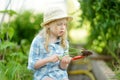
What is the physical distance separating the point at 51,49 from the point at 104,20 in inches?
68.7

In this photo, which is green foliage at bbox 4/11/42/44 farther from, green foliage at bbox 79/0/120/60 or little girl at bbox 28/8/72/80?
little girl at bbox 28/8/72/80

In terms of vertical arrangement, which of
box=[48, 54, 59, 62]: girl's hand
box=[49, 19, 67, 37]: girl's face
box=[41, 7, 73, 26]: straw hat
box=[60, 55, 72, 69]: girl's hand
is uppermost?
box=[41, 7, 73, 26]: straw hat

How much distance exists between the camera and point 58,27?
175 inches

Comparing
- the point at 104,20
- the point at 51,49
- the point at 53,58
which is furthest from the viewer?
the point at 104,20

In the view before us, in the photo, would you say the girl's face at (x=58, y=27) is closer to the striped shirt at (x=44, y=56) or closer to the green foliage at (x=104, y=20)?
the striped shirt at (x=44, y=56)

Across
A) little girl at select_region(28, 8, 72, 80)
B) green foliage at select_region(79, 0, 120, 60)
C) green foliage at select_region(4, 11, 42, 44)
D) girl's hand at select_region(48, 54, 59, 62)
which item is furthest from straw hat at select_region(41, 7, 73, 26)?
green foliage at select_region(4, 11, 42, 44)

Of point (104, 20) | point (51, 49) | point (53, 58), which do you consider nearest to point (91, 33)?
point (104, 20)

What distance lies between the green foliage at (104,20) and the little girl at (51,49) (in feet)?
4.85

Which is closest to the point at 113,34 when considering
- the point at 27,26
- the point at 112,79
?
the point at 112,79

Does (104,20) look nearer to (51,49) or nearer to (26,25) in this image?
(51,49)

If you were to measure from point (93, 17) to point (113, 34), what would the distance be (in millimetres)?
341

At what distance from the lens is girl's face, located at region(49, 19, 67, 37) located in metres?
4.45

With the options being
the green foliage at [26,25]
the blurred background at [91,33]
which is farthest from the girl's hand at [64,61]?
the green foliage at [26,25]

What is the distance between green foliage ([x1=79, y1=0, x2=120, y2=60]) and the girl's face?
1581 mm
